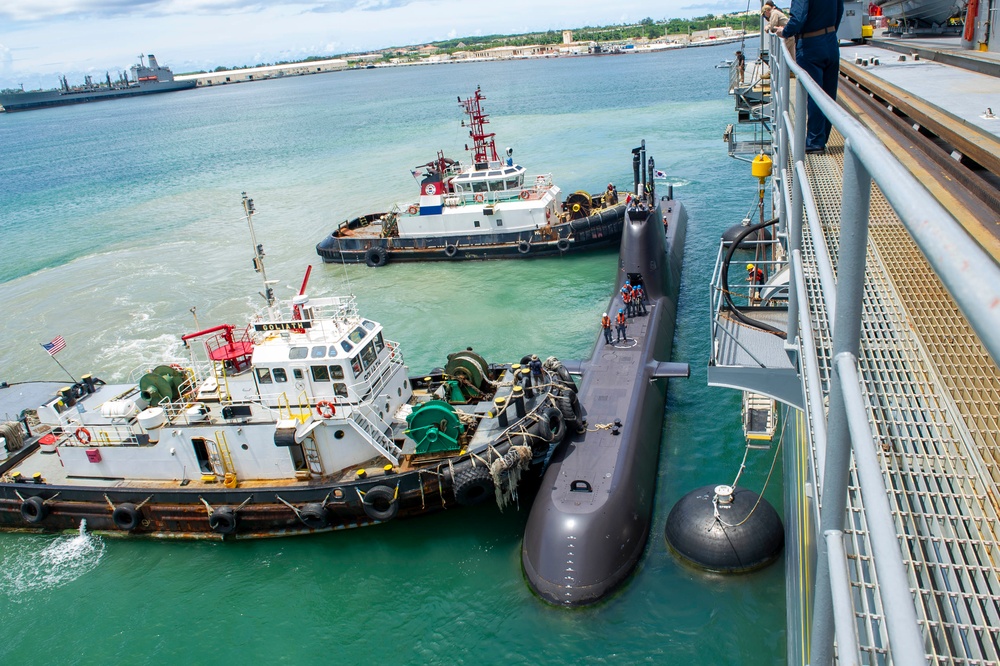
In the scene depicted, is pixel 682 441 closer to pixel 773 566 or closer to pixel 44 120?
pixel 773 566

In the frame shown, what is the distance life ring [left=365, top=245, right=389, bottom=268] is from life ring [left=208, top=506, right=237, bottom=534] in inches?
864

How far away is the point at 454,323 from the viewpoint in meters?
28.9

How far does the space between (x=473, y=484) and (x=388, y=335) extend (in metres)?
13.7

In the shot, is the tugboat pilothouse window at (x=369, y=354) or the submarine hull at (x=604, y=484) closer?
A: the submarine hull at (x=604, y=484)

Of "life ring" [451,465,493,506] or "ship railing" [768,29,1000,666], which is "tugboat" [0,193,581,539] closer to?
"life ring" [451,465,493,506]

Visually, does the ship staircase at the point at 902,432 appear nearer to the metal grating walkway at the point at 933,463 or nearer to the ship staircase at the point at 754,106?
the metal grating walkway at the point at 933,463

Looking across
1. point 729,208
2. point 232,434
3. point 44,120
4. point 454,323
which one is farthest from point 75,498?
point 44,120

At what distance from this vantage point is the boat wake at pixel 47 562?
16837 millimetres

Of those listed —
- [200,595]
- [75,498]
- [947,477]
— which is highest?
[947,477]

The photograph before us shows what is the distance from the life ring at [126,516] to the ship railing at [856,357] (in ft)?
57.5

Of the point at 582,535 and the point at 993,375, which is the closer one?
the point at 993,375

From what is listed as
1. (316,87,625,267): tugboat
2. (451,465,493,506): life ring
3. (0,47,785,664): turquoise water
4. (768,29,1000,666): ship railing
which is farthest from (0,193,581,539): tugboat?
(316,87,625,267): tugboat

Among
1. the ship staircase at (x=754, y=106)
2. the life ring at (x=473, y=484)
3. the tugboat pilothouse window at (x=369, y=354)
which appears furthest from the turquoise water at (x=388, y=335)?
the ship staircase at (x=754, y=106)

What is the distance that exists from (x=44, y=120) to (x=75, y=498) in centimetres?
20980
